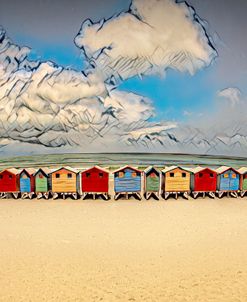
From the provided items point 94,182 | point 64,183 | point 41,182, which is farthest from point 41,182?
point 94,182

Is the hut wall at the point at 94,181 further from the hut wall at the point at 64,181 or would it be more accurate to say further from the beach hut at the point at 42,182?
the beach hut at the point at 42,182

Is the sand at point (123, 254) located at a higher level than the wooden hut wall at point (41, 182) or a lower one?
lower

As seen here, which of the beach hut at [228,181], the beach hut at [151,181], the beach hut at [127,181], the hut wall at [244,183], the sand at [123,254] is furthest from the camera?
the hut wall at [244,183]

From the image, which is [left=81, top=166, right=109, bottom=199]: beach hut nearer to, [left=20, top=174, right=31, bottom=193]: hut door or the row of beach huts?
the row of beach huts

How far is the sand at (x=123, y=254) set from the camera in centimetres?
331

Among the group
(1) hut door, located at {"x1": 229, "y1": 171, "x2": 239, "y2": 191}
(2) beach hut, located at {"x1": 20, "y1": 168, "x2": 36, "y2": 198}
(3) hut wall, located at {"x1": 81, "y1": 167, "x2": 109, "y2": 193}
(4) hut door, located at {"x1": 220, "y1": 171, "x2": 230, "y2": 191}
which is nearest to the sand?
(3) hut wall, located at {"x1": 81, "y1": 167, "x2": 109, "y2": 193}

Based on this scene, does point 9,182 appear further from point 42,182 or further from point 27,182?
point 42,182

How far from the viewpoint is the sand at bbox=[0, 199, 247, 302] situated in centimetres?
331

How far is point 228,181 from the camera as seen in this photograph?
8641 millimetres

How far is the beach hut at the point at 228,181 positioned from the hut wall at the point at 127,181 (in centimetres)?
263

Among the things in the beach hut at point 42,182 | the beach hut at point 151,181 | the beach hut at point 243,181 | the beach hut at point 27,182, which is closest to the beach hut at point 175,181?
the beach hut at point 151,181

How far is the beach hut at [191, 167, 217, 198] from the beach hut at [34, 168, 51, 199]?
4636 millimetres

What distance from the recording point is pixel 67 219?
250 inches

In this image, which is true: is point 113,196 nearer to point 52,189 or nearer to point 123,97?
point 52,189
